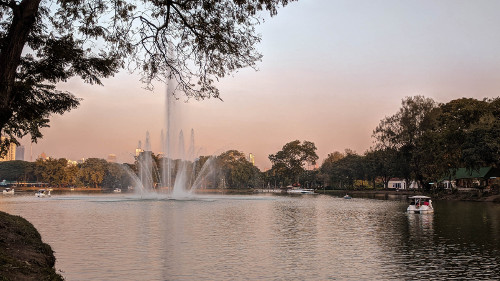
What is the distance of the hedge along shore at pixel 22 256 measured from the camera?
40.1 feet

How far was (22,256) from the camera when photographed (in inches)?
602

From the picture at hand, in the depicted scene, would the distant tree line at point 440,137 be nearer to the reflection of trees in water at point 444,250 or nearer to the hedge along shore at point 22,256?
the reflection of trees in water at point 444,250

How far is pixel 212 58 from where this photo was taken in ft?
52.5

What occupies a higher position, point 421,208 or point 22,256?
point 22,256

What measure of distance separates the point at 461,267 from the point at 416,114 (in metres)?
88.3

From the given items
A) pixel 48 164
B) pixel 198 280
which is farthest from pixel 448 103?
pixel 48 164

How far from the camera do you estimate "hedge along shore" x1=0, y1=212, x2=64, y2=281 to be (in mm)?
12219

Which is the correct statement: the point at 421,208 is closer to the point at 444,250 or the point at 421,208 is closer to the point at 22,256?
the point at 444,250

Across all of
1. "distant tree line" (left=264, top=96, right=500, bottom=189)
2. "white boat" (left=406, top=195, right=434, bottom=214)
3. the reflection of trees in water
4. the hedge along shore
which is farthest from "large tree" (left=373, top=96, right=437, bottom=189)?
the hedge along shore

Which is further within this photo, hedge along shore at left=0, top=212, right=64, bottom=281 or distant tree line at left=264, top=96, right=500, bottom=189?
distant tree line at left=264, top=96, right=500, bottom=189

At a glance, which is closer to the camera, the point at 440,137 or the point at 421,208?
the point at 421,208

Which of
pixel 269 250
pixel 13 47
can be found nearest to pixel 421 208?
pixel 269 250

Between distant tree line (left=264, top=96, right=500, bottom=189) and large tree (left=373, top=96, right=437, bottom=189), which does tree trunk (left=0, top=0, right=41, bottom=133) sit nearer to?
distant tree line (left=264, top=96, right=500, bottom=189)

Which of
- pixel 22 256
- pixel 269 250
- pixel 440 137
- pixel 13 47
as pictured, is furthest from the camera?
pixel 440 137
